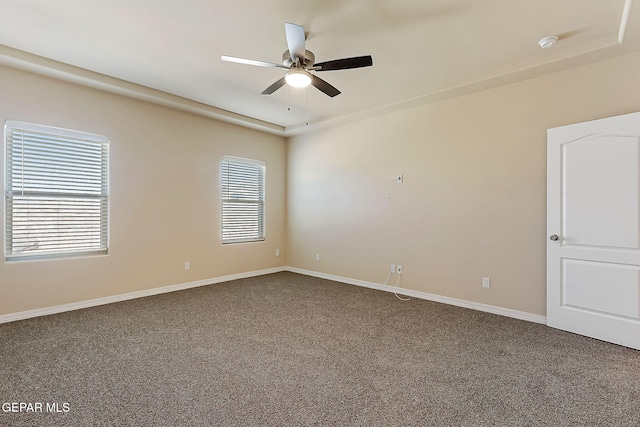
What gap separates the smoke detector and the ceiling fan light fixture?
214cm

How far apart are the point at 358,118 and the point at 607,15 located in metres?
2.94

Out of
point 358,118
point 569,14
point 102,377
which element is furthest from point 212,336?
point 569,14

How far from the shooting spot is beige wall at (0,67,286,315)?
3309 millimetres

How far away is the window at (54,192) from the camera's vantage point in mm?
3250

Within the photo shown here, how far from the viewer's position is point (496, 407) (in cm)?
183

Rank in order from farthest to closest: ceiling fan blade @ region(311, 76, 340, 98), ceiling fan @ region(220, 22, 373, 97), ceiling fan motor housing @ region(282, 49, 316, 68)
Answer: ceiling fan blade @ region(311, 76, 340, 98) → ceiling fan motor housing @ region(282, 49, 316, 68) → ceiling fan @ region(220, 22, 373, 97)

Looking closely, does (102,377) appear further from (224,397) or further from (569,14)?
(569,14)

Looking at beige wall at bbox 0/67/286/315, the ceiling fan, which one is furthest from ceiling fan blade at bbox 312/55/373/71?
→ beige wall at bbox 0/67/286/315

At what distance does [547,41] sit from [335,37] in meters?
1.92

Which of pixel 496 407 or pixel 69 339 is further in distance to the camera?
pixel 69 339

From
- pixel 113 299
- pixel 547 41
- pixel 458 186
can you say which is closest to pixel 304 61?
pixel 547 41

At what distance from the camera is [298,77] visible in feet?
8.61

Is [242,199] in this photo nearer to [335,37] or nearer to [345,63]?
[335,37]

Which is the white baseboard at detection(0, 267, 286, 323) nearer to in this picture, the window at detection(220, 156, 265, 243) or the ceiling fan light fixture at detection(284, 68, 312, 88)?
the window at detection(220, 156, 265, 243)
